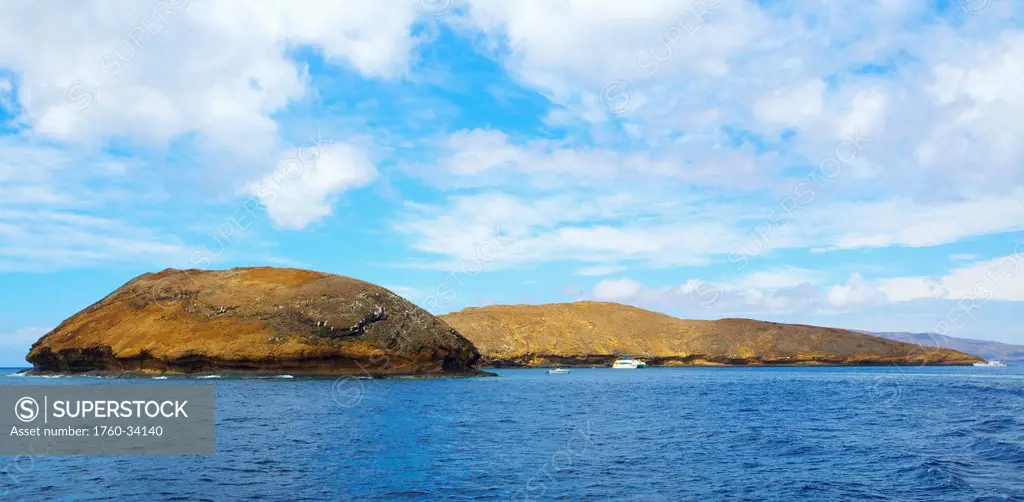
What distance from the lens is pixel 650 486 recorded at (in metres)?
27.9

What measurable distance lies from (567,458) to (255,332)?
9969cm

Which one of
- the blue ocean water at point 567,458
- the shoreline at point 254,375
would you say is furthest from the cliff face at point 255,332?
the blue ocean water at point 567,458

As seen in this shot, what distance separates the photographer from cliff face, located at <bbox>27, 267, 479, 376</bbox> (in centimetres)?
11694

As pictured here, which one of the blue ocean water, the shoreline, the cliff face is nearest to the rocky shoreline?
the cliff face

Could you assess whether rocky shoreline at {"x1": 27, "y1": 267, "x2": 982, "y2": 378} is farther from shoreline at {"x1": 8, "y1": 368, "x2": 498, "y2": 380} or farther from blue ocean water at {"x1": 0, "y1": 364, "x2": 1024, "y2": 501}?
blue ocean water at {"x1": 0, "y1": 364, "x2": 1024, "y2": 501}

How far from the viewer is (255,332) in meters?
121

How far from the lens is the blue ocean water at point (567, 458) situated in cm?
2691

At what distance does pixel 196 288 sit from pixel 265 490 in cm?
12526

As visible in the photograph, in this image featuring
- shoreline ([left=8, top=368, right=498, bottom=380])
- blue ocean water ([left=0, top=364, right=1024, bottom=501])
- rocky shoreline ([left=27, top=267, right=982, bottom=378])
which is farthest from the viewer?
rocky shoreline ([left=27, top=267, right=982, bottom=378])

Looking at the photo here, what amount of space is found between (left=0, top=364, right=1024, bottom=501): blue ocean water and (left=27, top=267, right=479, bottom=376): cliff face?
56543 millimetres

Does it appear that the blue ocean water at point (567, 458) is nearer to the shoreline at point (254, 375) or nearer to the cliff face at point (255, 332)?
the shoreline at point (254, 375)

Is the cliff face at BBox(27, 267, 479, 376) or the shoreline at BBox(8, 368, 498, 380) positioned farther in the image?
the cliff face at BBox(27, 267, 479, 376)

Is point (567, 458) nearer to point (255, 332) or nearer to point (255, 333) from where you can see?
point (255, 333)

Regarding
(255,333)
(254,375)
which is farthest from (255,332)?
(254,375)
